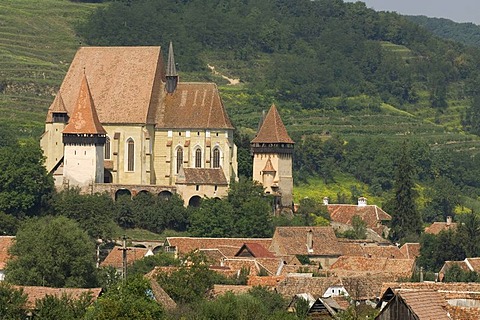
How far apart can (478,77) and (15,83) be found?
7023 cm

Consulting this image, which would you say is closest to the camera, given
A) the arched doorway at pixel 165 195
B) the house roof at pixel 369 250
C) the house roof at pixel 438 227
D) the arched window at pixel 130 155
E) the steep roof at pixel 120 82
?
the house roof at pixel 369 250

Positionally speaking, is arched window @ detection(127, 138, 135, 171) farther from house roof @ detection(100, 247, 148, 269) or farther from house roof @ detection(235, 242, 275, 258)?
house roof @ detection(235, 242, 275, 258)

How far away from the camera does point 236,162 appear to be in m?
96.5

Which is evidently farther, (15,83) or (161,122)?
(15,83)

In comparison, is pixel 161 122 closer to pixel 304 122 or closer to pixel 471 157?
pixel 304 122

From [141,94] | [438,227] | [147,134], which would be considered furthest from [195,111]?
[438,227]

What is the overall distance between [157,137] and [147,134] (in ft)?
2.20

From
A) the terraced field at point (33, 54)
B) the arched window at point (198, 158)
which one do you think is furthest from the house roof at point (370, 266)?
the terraced field at point (33, 54)

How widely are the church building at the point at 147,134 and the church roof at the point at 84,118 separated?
0.05 m

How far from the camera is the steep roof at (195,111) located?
95.6 m

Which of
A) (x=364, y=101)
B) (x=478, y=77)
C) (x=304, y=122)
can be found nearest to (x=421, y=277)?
(x=304, y=122)

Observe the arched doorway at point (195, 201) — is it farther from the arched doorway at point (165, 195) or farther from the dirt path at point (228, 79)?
the dirt path at point (228, 79)

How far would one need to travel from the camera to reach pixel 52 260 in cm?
6525

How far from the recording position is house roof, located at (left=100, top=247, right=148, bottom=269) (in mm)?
79750
